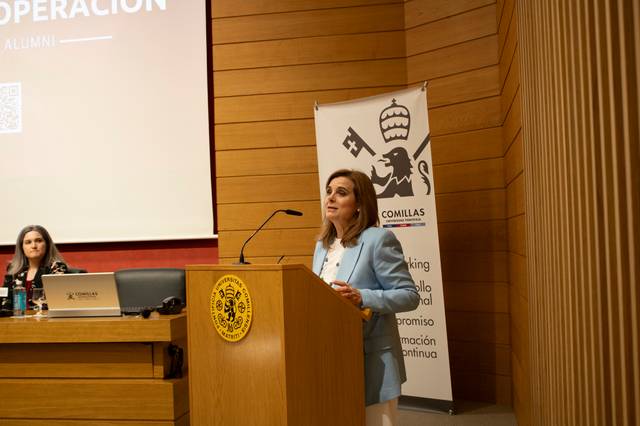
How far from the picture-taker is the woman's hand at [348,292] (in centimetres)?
221

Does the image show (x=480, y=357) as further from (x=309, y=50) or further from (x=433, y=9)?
(x=309, y=50)

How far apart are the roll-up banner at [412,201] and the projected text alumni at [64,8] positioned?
210 centimetres

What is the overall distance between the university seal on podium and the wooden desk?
0.71m

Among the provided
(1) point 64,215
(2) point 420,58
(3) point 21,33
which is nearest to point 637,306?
(2) point 420,58

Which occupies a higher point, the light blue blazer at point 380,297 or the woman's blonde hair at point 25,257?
the woman's blonde hair at point 25,257

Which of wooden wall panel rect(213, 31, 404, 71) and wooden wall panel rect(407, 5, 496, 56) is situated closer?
wooden wall panel rect(407, 5, 496, 56)

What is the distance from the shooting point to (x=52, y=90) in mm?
5402

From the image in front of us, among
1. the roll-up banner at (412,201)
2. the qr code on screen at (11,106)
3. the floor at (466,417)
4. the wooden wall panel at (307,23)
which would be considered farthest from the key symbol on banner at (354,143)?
the qr code on screen at (11,106)

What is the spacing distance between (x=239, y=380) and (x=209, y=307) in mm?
241

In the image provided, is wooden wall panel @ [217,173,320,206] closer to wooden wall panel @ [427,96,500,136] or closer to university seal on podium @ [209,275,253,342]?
wooden wall panel @ [427,96,500,136]

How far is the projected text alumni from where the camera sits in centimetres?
528

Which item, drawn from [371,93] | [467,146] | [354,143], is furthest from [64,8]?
[467,146]

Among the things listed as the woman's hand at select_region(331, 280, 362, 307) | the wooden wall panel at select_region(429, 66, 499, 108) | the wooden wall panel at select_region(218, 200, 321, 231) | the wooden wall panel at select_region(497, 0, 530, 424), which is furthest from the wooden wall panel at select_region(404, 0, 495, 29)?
the woman's hand at select_region(331, 280, 362, 307)

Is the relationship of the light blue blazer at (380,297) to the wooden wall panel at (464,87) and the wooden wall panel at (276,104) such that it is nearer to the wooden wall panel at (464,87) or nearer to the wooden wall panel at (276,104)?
the wooden wall panel at (464,87)
